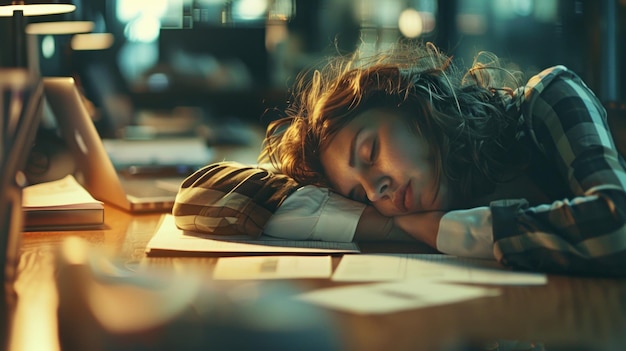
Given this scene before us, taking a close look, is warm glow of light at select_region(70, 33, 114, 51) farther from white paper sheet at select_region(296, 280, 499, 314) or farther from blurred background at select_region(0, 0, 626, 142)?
white paper sheet at select_region(296, 280, 499, 314)

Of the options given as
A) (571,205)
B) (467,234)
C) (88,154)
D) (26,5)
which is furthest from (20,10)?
(571,205)

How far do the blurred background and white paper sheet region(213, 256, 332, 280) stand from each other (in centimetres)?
321

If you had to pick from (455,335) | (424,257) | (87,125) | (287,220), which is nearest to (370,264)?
(424,257)

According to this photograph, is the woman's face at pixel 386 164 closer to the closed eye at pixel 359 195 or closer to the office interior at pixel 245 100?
the closed eye at pixel 359 195

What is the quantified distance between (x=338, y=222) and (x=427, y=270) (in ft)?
0.80

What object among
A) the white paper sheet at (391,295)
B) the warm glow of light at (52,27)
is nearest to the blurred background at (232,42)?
the warm glow of light at (52,27)

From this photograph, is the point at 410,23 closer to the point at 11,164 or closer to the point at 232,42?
the point at 232,42

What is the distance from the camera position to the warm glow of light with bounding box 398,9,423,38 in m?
4.94

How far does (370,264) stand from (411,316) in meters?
0.26

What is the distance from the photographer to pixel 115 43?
17.5 ft

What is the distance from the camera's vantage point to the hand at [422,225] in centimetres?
121

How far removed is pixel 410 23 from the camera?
16.3ft

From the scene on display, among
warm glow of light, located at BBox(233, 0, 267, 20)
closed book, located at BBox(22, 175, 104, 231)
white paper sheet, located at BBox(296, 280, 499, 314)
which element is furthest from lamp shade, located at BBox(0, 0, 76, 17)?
warm glow of light, located at BBox(233, 0, 267, 20)

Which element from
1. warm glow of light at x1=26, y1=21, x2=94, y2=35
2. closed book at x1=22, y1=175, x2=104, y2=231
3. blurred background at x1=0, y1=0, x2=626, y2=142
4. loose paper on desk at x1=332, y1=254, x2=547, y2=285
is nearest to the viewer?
loose paper on desk at x1=332, y1=254, x2=547, y2=285
